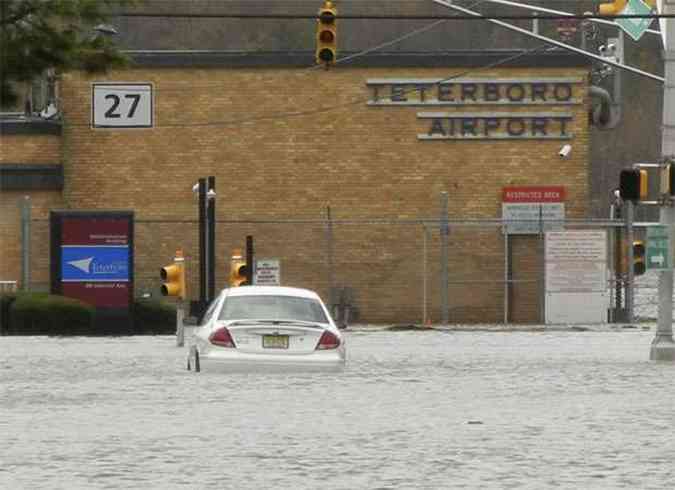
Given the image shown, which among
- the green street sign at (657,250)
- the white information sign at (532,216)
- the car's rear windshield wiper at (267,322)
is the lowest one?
the car's rear windshield wiper at (267,322)

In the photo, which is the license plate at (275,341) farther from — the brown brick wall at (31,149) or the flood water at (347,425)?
the brown brick wall at (31,149)

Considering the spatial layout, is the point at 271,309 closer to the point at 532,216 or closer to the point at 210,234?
the point at 210,234

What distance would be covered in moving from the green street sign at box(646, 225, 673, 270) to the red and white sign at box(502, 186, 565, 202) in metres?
16.2

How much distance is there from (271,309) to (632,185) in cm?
768

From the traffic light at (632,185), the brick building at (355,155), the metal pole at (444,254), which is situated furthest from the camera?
the brick building at (355,155)

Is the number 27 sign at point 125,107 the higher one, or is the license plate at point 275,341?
the number 27 sign at point 125,107

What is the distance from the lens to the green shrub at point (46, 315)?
1570 inches

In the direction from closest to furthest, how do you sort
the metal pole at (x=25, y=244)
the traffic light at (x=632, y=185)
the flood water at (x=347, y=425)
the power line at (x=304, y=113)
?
the flood water at (x=347, y=425)
the traffic light at (x=632, y=185)
the metal pole at (x=25, y=244)
the power line at (x=304, y=113)

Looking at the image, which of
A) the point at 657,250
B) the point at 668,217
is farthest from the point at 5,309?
the point at 657,250

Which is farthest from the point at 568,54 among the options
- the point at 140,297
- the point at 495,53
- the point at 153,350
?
the point at 153,350

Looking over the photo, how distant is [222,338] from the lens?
2441cm

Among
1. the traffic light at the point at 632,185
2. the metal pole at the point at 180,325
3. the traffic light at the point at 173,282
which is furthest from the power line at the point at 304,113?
the traffic light at the point at 632,185

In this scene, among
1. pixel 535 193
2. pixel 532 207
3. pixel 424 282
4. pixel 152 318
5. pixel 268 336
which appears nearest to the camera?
pixel 268 336

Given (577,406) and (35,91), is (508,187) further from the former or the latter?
(577,406)
